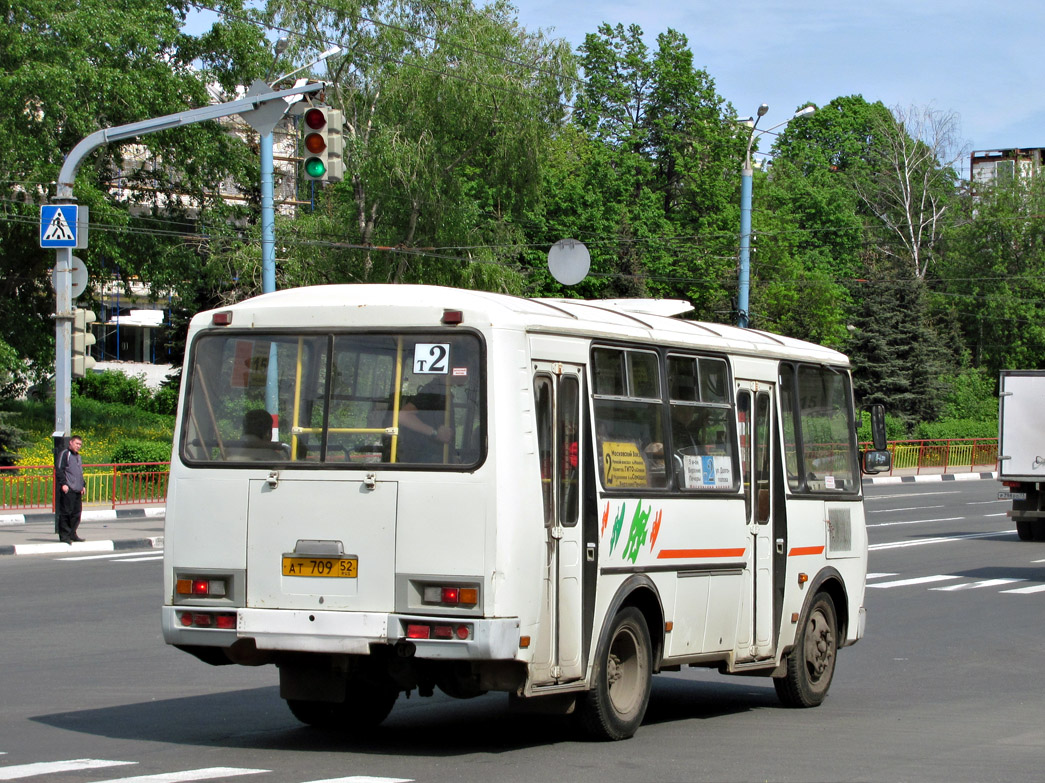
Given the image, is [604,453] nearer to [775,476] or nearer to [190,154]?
[775,476]

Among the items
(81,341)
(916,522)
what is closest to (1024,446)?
(916,522)

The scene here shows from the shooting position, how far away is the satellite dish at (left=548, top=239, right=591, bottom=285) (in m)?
27.1

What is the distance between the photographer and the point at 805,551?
10.9 m

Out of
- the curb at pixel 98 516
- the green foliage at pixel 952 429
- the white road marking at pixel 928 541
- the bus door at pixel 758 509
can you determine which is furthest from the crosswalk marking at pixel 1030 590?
the green foliage at pixel 952 429

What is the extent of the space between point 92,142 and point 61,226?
2.62 metres

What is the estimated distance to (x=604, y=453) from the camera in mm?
8656

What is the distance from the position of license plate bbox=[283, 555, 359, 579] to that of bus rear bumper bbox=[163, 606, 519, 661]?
211mm

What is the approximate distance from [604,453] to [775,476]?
2.35 metres

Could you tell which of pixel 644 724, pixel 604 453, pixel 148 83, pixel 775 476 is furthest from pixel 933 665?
pixel 148 83

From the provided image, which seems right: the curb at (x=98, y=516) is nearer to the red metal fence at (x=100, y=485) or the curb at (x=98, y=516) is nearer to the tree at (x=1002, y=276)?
the red metal fence at (x=100, y=485)

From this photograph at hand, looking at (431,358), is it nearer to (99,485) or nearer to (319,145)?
(319,145)

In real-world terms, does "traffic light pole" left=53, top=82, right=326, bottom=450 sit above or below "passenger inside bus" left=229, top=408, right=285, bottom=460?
above

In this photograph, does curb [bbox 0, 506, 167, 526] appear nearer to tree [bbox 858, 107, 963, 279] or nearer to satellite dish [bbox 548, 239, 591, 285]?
satellite dish [bbox 548, 239, 591, 285]

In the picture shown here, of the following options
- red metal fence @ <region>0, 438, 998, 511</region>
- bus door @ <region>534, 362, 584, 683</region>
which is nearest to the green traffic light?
bus door @ <region>534, 362, 584, 683</region>
